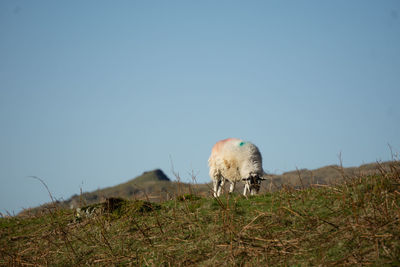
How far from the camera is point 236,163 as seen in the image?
1291 cm

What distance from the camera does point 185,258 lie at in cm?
534

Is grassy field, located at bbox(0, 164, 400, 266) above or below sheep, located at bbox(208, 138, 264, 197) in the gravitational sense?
below

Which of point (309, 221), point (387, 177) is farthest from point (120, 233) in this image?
point (387, 177)

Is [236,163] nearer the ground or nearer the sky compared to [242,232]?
nearer the sky

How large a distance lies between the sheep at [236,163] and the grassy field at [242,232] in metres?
4.96

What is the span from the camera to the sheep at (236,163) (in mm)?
12406

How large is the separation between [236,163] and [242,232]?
733 centimetres

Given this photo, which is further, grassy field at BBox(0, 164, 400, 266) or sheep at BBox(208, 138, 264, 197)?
sheep at BBox(208, 138, 264, 197)

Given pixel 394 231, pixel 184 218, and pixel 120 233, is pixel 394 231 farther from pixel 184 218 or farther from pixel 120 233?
pixel 120 233

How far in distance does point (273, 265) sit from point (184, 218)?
2076 millimetres

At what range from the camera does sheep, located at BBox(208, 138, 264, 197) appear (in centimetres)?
1241

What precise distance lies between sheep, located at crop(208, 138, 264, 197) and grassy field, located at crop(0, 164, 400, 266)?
496cm

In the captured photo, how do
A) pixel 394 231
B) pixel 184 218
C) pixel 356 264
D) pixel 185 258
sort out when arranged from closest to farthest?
pixel 356 264 → pixel 394 231 → pixel 185 258 → pixel 184 218

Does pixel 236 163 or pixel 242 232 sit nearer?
pixel 242 232
